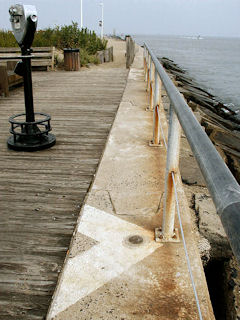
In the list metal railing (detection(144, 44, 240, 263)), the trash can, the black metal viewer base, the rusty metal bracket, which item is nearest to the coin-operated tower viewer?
the black metal viewer base

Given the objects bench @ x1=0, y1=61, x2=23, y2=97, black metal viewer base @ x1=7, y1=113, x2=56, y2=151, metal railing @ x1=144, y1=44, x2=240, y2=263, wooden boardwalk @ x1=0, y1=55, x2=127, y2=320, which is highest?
metal railing @ x1=144, y1=44, x2=240, y2=263

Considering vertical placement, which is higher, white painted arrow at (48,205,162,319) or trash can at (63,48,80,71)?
trash can at (63,48,80,71)

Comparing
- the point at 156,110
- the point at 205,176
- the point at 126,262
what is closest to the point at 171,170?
the point at 126,262

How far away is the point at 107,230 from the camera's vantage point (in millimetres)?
2604

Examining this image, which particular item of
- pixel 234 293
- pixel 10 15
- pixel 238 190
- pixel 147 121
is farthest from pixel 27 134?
pixel 238 190

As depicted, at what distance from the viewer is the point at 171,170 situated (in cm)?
229

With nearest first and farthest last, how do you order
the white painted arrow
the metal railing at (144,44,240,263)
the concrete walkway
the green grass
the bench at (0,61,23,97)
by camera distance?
the metal railing at (144,44,240,263), the concrete walkway, the white painted arrow, the bench at (0,61,23,97), the green grass

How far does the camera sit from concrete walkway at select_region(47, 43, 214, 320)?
189 centimetres

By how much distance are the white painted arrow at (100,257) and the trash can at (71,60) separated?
10.4m

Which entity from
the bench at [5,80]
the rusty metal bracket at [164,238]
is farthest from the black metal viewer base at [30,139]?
the bench at [5,80]

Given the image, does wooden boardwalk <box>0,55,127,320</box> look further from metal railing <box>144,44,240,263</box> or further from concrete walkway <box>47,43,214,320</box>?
metal railing <box>144,44,240,263</box>

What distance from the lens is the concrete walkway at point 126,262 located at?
1890mm

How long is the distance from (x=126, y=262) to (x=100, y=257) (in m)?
0.19

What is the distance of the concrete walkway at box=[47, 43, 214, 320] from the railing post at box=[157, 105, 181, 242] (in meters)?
0.10
